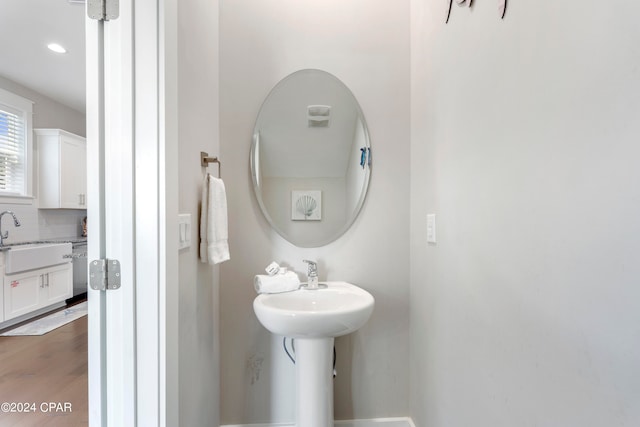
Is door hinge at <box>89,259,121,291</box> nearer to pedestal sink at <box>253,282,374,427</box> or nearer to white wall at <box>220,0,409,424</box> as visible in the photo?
pedestal sink at <box>253,282,374,427</box>

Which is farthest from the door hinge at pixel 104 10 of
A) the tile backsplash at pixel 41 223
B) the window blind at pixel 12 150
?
the tile backsplash at pixel 41 223

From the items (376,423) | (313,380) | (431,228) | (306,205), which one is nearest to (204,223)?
(306,205)

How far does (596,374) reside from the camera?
0.52 m

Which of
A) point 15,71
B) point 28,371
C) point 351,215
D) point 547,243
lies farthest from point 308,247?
point 15,71

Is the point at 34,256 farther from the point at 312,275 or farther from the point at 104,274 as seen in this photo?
the point at 312,275

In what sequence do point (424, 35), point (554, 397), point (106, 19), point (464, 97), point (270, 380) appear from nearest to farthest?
point (554, 397)
point (106, 19)
point (464, 97)
point (424, 35)
point (270, 380)

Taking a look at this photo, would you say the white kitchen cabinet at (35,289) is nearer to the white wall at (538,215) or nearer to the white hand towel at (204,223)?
the white hand towel at (204,223)

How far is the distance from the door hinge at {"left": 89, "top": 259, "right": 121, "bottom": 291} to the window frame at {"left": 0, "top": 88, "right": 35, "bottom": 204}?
2.60 m

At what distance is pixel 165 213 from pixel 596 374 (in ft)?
3.63

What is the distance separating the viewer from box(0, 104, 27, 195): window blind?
8.23ft

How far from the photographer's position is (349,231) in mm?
1586

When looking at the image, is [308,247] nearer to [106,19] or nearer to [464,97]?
[464,97]

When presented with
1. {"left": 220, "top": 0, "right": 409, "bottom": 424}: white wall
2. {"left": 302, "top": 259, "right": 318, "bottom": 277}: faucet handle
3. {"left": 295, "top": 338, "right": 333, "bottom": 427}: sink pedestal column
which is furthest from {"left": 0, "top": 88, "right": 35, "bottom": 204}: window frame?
{"left": 295, "top": 338, "right": 333, "bottom": 427}: sink pedestal column

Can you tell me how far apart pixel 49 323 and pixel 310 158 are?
3.05 m
